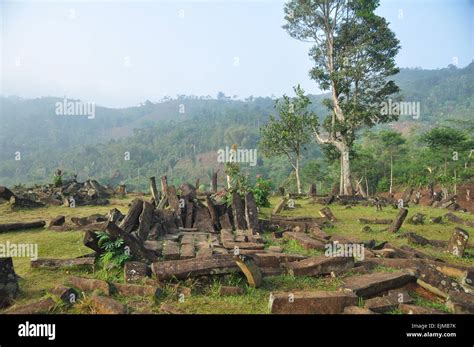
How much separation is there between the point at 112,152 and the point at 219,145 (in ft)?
87.3

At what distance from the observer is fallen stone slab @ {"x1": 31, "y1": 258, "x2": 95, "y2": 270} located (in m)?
6.28

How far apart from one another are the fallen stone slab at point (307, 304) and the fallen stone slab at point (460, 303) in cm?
132

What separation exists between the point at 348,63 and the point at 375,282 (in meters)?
21.3

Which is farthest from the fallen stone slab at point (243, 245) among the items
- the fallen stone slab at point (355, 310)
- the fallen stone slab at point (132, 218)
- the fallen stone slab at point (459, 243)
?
the fallen stone slab at point (459, 243)

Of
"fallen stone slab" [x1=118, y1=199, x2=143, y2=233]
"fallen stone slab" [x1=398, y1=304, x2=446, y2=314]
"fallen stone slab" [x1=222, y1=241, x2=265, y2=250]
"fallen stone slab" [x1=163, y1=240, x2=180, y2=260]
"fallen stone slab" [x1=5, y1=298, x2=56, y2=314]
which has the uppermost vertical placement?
"fallen stone slab" [x1=118, y1=199, x2=143, y2=233]

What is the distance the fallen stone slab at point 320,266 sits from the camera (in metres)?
5.91

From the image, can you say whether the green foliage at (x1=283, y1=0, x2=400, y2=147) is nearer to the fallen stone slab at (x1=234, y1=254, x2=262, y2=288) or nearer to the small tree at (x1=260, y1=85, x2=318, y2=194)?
the small tree at (x1=260, y1=85, x2=318, y2=194)

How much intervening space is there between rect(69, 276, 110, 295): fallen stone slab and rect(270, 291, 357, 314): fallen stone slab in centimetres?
234

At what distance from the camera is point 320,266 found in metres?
5.93

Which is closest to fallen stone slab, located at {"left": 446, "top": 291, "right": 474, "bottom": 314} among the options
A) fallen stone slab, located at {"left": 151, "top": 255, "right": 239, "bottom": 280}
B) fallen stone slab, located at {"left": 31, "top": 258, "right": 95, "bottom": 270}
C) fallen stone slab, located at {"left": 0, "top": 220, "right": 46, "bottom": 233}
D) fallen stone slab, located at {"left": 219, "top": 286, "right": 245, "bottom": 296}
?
fallen stone slab, located at {"left": 219, "top": 286, "right": 245, "bottom": 296}

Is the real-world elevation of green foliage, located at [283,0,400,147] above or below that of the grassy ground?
above

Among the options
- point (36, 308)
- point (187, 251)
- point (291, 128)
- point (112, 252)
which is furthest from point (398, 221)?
point (291, 128)

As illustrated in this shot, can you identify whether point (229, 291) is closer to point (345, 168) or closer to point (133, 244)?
point (133, 244)
